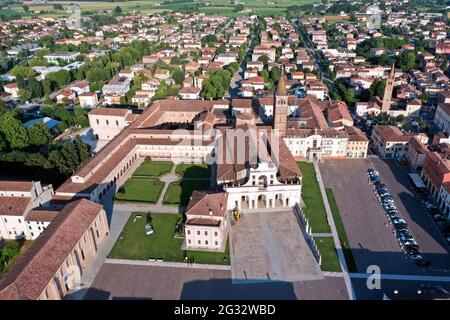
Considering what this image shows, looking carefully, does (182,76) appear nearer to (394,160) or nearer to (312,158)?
(312,158)

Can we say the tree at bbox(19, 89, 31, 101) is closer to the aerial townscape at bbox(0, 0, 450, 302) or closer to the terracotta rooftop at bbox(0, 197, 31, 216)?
the aerial townscape at bbox(0, 0, 450, 302)

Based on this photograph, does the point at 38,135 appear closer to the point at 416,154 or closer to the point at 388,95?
the point at 416,154

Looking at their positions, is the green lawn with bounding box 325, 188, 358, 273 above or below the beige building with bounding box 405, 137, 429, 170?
below

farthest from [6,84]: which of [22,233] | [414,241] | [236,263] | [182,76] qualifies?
[414,241]

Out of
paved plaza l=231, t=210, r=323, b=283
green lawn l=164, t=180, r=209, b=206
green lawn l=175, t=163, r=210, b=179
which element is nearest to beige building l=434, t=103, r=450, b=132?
paved plaza l=231, t=210, r=323, b=283

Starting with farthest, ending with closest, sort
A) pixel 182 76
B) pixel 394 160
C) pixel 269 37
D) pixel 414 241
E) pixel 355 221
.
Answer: pixel 269 37 → pixel 182 76 → pixel 394 160 → pixel 355 221 → pixel 414 241
